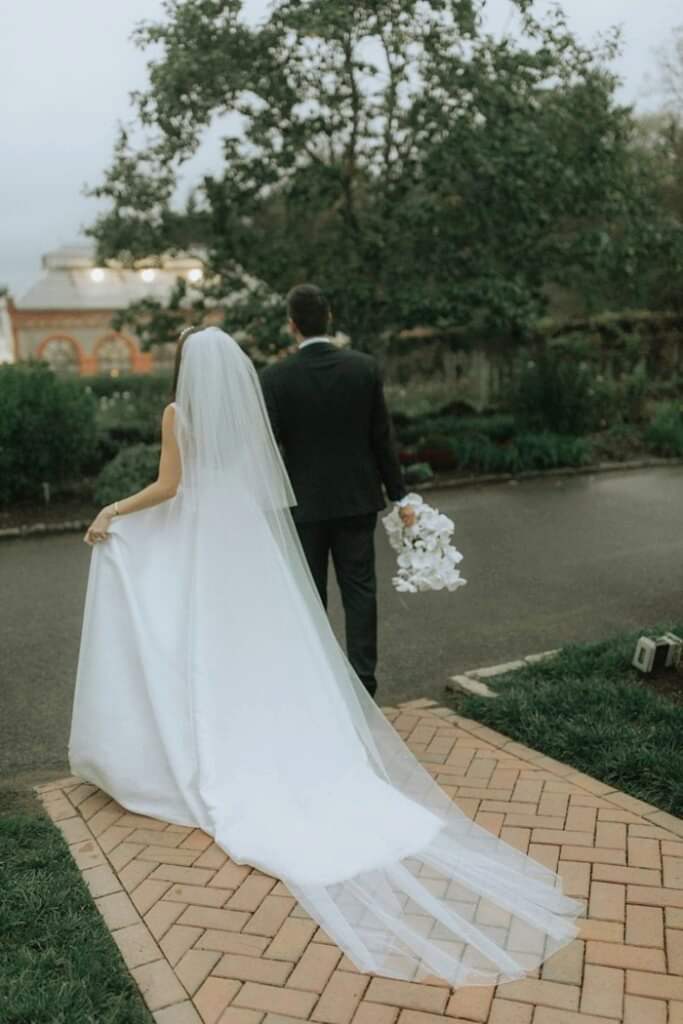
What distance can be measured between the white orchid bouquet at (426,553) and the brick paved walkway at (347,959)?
82cm

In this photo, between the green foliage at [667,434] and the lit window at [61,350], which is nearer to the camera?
the green foliage at [667,434]

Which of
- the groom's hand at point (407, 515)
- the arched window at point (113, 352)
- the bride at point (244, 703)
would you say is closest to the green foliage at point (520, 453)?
the groom's hand at point (407, 515)

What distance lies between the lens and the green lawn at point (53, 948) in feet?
8.06

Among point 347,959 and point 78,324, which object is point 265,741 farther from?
point 78,324

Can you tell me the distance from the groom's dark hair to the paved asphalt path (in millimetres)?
Answer: 2033

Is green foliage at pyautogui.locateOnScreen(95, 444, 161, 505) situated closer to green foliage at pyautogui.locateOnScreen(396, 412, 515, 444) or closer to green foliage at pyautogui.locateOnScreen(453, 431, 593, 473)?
green foliage at pyautogui.locateOnScreen(396, 412, 515, 444)

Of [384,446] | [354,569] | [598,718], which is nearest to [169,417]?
[384,446]

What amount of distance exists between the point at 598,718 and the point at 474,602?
2.66m

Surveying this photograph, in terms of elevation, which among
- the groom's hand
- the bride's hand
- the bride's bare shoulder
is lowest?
the groom's hand

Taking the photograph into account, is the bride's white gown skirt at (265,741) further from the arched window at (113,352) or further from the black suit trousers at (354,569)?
the arched window at (113,352)

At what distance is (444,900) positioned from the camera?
→ 287cm

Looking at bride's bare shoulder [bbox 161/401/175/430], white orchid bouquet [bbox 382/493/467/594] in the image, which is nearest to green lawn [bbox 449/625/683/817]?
white orchid bouquet [bbox 382/493/467/594]


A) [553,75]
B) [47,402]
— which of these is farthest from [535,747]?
[553,75]

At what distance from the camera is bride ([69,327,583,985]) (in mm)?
3049
